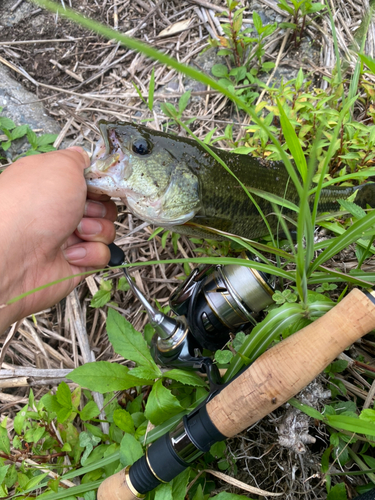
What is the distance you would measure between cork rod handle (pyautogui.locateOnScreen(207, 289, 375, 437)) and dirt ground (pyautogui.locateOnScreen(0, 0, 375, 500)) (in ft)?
4.68

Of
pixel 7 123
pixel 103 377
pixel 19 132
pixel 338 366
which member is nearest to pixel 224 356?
pixel 338 366

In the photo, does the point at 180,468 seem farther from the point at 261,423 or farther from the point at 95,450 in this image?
the point at 95,450

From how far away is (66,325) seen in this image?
2963mm

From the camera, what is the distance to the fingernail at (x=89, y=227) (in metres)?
2.41

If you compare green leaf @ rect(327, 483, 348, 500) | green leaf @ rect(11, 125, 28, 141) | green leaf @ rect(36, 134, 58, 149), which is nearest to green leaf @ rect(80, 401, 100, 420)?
green leaf @ rect(327, 483, 348, 500)

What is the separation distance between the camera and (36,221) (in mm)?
2029

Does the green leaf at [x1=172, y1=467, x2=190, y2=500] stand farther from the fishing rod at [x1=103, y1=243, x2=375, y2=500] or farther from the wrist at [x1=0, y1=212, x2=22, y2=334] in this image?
the wrist at [x1=0, y1=212, x2=22, y2=334]

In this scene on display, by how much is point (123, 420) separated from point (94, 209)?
139 cm

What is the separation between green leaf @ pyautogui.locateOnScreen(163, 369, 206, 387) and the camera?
6.49 ft

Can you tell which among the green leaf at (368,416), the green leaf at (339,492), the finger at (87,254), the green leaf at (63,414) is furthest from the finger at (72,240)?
the green leaf at (339,492)

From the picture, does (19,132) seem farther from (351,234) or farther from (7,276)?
(351,234)

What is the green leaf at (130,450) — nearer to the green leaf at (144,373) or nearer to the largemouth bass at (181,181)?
the green leaf at (144,373)

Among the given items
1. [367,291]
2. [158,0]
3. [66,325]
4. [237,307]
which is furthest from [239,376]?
[158,0]

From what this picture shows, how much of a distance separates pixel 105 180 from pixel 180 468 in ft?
5.28
